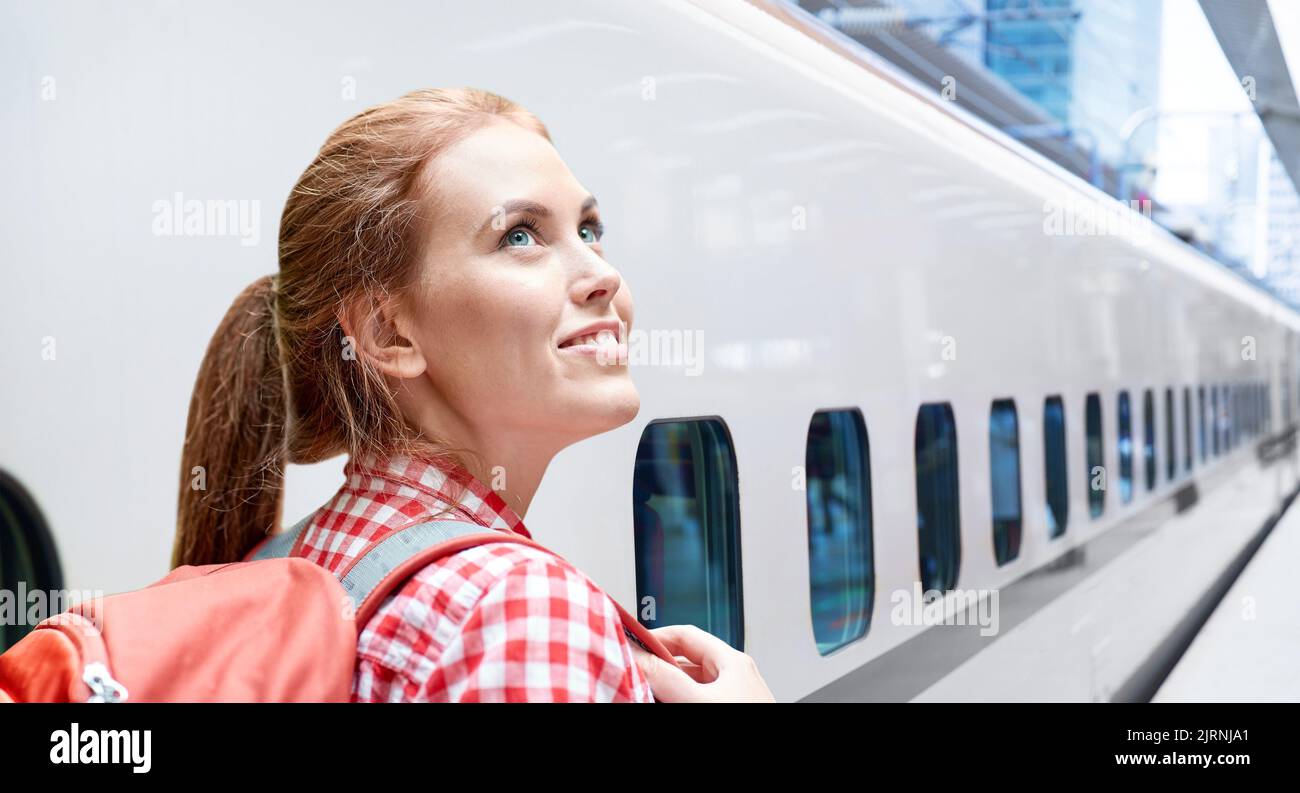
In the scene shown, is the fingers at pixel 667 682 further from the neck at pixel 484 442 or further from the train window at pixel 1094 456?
the train window at pixel 1094 456

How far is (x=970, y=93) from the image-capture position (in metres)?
4.66

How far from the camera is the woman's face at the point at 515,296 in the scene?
3.84ft

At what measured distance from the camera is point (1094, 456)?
17.9 ft

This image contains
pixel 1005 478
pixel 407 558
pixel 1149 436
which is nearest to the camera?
pixel 407 558

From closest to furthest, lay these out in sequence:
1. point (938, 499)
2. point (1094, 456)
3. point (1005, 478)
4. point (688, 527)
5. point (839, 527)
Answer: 1. point (688, 527)
2. point (839, 527)
3. point (938, 499)
4. point (1005, 478)
5. point (1094, 456)

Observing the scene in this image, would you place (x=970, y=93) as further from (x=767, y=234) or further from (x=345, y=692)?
(x=345, y=692)

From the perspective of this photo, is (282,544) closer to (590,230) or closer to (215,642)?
(215,642)

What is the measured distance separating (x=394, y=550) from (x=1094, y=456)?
507 cm

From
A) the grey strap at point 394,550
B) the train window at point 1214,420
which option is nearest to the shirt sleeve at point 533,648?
the grey strap at point 394,550

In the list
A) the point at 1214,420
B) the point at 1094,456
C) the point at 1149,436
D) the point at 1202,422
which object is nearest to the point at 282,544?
the point at 1094,456

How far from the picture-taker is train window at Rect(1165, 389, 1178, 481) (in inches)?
294

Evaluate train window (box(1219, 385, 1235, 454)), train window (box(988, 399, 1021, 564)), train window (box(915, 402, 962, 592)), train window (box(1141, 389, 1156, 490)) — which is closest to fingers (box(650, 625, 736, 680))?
train window (box(915, 402, 962, 592))

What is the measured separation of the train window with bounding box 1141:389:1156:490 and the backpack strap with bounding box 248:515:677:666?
6.33 metres
